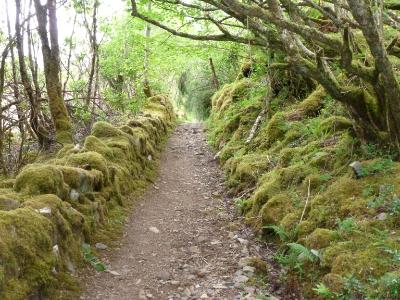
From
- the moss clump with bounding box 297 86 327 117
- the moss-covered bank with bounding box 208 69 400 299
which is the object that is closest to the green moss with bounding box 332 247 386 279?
the moss-covered bank with bounding box 208 69 400 299

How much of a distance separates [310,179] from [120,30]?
18.4 m

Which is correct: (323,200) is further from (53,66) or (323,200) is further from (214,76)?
(214,76)

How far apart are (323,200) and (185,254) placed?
235 cm

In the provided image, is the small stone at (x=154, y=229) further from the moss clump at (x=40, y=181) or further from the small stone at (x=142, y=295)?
the small stone at (x=142, y=295)

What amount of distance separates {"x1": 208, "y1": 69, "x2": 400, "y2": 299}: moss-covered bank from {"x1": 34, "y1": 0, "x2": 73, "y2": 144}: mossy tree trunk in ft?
14.8

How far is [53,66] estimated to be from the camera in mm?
10289

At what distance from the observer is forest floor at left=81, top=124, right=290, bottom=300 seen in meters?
5.29

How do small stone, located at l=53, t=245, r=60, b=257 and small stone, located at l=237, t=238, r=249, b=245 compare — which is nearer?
small stone, located at l=53, t=245, r=60, b=257

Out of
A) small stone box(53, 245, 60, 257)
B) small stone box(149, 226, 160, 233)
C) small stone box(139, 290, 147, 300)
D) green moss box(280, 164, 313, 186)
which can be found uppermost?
green moss box(280, 164, 313, 186)

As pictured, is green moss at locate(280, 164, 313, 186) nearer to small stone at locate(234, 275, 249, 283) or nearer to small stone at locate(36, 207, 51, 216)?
small stone at locate(234, 275, 249, 283)

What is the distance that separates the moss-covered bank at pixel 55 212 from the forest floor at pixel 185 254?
48 centimetres

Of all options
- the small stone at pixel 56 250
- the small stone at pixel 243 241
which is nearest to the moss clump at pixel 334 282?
the small stone at pixel 243 241

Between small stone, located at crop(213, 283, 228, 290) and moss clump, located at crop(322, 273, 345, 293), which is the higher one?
moss clump, located at crop(322, 273, 345, 293)

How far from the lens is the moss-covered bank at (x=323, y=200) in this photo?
4.61m
